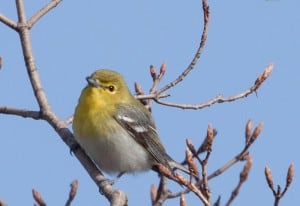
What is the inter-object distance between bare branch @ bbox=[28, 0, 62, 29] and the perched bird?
3.39 feet

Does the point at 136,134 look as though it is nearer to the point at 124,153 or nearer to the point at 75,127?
the point at 124,153

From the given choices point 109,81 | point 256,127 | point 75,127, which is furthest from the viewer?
point 109,81

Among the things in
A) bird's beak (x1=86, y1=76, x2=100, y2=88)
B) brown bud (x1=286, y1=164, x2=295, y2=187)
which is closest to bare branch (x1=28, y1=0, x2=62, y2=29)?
bird's beak (x1=86, y1=76, x2=100, y2=88)

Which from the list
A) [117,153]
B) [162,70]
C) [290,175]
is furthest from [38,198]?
[162,70]

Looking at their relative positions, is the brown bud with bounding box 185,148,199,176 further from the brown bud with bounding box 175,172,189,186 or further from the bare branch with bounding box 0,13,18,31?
the bare branch with bounding box 0,13,18,31

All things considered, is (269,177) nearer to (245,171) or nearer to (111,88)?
(245,171)

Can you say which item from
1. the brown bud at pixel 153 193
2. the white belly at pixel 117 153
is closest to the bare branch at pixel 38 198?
the brown bud at pixel 153 193

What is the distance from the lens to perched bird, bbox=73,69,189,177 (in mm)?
6809

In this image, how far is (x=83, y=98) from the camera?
7.03 metres

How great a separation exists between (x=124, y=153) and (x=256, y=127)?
2.71 m

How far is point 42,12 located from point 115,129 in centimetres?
153

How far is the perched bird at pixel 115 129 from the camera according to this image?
681cm

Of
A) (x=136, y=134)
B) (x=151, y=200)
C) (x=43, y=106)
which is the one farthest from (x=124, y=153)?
(x=151, y=200)

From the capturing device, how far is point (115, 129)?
277 inches
